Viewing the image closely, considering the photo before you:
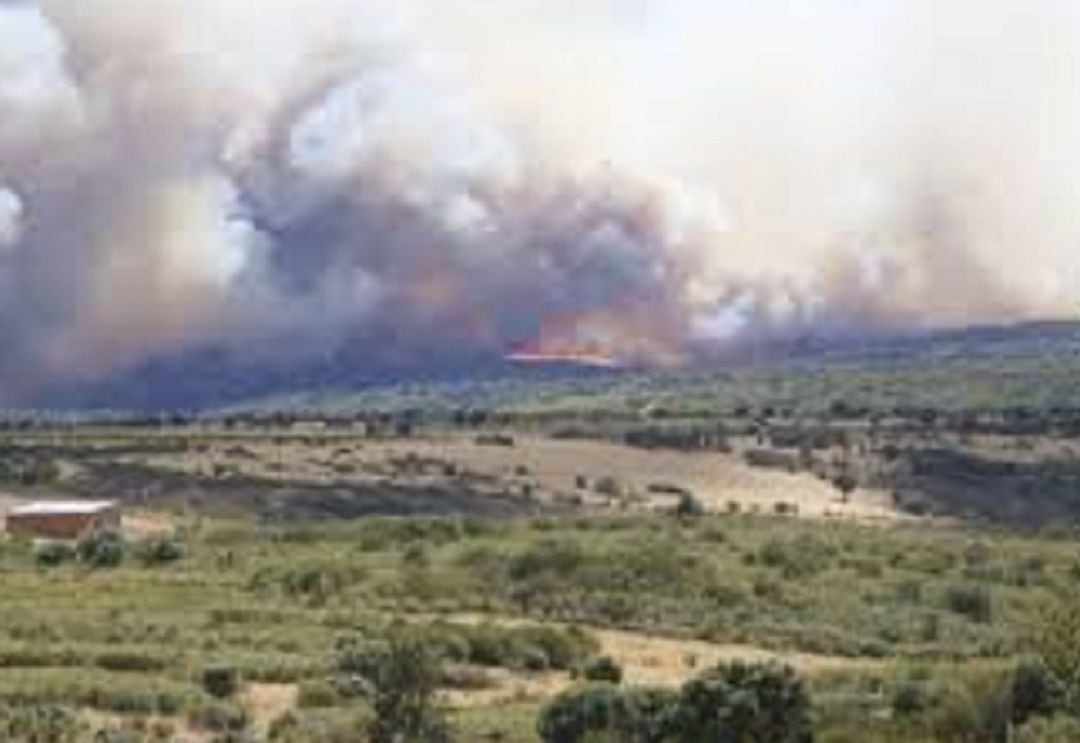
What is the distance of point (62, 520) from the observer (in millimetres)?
138375

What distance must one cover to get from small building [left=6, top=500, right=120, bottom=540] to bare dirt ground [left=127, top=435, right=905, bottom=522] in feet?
96.6

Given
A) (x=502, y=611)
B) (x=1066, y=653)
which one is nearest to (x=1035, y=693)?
(x=1066, y=653)

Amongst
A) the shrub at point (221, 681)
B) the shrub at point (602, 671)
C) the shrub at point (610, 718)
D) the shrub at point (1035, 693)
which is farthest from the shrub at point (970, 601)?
the shrub at point (610, 718)

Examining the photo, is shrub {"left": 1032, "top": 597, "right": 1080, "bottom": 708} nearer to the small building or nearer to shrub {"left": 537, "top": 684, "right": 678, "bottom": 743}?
shrub {"left": 537, "top": 684, "right": 678, "bottom": 743}

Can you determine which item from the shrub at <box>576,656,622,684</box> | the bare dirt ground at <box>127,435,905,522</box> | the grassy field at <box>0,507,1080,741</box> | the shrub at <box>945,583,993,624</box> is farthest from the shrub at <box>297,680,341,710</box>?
the bare dirt ground at <box>127,435,905,522</box>

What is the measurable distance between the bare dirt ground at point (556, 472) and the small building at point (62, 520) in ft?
96.6

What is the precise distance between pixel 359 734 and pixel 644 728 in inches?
277

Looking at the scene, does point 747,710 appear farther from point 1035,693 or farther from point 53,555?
point 53,555

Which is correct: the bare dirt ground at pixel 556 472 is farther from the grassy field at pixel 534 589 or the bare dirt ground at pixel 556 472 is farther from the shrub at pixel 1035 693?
the shrub at pixel 1035 693

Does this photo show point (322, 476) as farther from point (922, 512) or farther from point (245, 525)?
point (922, 512)

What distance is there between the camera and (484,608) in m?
102

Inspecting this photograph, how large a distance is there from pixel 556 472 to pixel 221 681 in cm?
11528

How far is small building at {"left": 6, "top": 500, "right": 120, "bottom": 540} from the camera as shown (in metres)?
138

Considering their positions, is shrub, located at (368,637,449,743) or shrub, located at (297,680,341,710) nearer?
shrub, located at (368,637,449,743)
